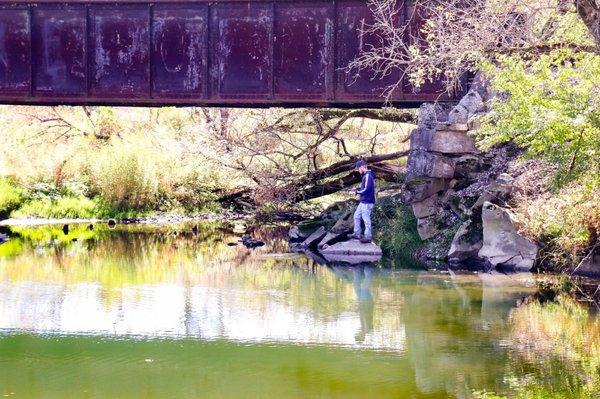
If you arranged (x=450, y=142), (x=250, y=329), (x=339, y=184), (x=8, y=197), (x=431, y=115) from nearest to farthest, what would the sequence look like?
(x=250, y=329) < (x=450, y=142) < (x=431, y=115) < (x=339, y=184) < (x=8, y=197)

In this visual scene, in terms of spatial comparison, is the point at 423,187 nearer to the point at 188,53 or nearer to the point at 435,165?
the point at 435,165

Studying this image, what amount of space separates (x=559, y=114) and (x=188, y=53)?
10.3 m

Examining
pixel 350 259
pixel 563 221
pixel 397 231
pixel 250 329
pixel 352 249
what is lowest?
pixel 250 329

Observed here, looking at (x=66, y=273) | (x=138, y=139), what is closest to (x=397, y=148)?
(x=138, y=139)

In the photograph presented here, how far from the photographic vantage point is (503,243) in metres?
20.1

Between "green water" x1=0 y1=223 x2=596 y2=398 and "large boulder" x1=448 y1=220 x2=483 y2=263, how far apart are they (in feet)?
4.65

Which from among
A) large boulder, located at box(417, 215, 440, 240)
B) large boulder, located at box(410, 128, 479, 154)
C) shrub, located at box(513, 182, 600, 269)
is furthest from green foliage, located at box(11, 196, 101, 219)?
shrub, located at box(513, 182, 600, 269)

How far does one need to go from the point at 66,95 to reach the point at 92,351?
11.5m

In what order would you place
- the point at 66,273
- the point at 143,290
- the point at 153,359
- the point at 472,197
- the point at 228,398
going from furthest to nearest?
the point at 472,197 < the point at 66,273 < the point at 143,290 < the point at 153,359 < the point at 228,398

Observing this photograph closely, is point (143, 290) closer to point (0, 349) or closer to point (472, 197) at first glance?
point (0, 349)

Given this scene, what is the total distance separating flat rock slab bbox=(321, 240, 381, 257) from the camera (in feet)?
73.7

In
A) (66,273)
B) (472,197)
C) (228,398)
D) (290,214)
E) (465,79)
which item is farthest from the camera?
(290,214)

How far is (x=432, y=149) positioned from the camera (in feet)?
72.1

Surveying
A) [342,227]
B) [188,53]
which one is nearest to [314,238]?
[342,227]
